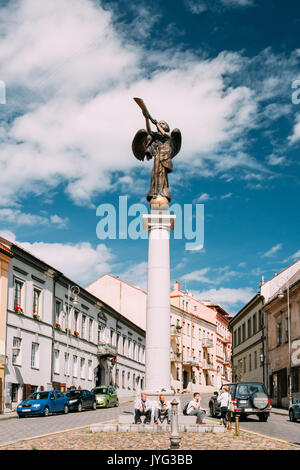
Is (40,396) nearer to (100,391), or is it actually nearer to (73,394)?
(73,394)

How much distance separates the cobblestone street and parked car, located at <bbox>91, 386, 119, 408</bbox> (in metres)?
21.7

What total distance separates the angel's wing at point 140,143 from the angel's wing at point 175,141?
1.09 metres

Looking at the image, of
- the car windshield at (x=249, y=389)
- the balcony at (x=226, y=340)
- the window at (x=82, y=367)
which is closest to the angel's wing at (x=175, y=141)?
the car windshield at (x=249, y=389)

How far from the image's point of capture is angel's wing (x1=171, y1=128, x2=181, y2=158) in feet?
82.3

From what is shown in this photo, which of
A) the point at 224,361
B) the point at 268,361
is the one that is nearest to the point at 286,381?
the point at 268,361

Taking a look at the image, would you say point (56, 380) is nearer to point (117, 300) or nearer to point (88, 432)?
point (88, 432)

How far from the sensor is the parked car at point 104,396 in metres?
39.5

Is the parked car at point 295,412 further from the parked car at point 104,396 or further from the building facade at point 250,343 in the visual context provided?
the building facade at point 250,343

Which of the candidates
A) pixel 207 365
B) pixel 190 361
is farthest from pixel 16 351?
pixel 207 365

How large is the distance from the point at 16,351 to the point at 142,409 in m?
18.1

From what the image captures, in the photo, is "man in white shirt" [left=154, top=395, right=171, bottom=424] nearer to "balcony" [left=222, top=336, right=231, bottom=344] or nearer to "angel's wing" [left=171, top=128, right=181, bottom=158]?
"angel's wing" [left=171, top=128, right=181, bottom=158]

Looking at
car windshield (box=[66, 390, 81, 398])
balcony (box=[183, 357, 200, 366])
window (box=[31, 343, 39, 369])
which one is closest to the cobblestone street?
car windshield (box=[66, 390, 81, 398])

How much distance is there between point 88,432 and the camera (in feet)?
60.7

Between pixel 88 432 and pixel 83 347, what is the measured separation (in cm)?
3256
